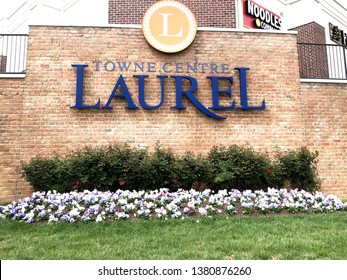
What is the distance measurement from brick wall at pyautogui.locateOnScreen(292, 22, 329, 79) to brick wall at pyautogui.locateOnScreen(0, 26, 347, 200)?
3320 mm

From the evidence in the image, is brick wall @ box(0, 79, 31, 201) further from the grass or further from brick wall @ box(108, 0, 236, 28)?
brick wall @ box(108, 0, 236, 28)

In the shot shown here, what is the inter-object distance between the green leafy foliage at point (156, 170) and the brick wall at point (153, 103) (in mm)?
615

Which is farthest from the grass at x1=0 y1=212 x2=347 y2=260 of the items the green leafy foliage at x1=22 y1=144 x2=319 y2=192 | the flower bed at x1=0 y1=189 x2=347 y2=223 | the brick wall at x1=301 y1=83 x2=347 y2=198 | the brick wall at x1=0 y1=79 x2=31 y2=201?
the brick wall at x1=301 y1=83 x2=347 y2=198

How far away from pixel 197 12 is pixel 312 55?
490 centimetres

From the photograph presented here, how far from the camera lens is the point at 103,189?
8625mm

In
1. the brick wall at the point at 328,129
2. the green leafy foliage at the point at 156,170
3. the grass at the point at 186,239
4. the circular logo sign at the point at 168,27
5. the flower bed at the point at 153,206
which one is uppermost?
the circular logo sign at the point at 168,27

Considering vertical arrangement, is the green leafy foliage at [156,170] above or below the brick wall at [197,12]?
below

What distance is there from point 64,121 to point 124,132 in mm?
1612

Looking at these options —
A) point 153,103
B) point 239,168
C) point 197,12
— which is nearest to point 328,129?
point 239,168

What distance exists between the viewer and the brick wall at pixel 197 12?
13.2 meters

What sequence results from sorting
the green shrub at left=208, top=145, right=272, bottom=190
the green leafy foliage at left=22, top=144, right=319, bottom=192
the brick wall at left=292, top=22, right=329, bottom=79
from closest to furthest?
the green leafy foliage at left=22, top=144, right=319, bottom=192 → the green shrub at left=208, top=145, right=272, bottom=190 → the brick wall at left=292, top=22, right=329, bottom=79

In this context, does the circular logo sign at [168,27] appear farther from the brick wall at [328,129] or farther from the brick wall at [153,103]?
the brick wall at [328,129]

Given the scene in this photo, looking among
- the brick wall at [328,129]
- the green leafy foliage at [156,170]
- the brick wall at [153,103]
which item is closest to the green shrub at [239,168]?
the green leafy foliage at [156,170]

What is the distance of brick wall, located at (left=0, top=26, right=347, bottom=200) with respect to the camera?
9.41 metres
